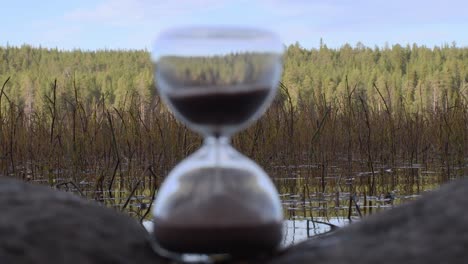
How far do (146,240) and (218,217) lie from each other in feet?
0.64

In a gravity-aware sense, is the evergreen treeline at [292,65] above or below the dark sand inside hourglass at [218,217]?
above

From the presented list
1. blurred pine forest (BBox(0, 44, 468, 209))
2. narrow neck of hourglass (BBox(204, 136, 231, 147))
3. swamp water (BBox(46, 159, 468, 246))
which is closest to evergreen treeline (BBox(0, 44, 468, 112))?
blurred pine forest (BBox(0, 44, 468, 209))

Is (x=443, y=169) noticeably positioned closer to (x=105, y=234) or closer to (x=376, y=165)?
(x=376, y=165)

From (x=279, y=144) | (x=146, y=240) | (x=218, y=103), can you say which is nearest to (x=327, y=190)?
(x=279, y=144)

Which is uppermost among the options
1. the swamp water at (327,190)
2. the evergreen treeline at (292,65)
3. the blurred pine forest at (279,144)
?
the evergreen treeline at (292,65)

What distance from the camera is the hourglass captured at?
1032 mm

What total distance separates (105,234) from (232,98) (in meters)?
0.34

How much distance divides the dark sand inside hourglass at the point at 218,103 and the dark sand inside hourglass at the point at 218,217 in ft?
0.33

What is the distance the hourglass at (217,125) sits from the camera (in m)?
1.03

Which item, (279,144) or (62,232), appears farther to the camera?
(279,144)

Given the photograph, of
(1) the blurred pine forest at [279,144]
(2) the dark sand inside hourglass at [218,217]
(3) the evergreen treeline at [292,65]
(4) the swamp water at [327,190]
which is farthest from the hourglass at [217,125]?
(3) the evergreen treeline at [292,65]

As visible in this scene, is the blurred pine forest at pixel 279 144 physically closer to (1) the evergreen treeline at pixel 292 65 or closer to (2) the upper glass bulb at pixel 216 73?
(2) the upper glass bulb at pixel 216 73

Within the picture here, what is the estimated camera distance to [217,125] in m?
1.06

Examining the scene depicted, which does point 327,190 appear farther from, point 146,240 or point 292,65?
point 292,65
